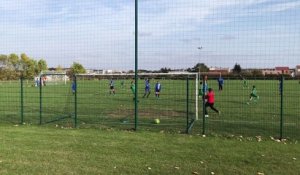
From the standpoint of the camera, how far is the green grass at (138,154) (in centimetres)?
671

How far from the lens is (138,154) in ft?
25.7

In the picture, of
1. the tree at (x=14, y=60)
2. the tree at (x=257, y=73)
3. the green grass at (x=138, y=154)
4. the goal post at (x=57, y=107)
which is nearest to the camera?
the green grass at (x=138, y=154)

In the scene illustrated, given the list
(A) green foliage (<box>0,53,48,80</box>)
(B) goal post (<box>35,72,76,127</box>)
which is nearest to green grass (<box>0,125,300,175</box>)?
(B) goal post (<box>35,72,76,127</box>)

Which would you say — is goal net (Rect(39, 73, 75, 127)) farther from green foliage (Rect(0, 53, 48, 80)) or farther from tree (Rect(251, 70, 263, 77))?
green foliage (Rect(0, 53, 48, 80))

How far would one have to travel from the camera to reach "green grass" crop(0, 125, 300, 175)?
22.0 ft

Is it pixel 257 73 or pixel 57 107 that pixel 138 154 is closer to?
pixel 257 73

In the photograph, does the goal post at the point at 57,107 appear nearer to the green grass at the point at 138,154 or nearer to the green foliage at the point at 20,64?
the green grass at the point at 138,154

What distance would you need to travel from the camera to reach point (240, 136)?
10188 millimetres

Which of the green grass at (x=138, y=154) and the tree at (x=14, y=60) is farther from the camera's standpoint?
the tree at (x=14, y=60)

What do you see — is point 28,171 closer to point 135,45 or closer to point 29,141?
point 29,141

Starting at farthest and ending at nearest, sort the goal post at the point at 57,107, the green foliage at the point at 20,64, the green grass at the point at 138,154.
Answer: the green foliage at the point at 20,64, the goal post at the point at 57,107, the green grass at the point at 138,154

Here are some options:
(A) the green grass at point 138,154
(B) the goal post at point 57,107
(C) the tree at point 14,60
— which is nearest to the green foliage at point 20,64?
(C) the tree at point 14,60

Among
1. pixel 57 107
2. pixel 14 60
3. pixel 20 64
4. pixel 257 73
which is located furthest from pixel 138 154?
Answer: pixel 20 64

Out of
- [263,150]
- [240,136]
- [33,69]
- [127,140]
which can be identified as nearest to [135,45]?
[127,140]
